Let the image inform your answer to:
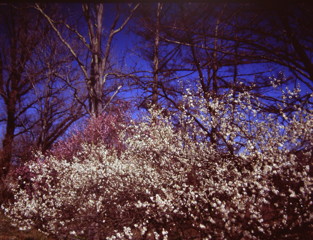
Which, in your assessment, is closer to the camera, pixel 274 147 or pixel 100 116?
pixel 274 147

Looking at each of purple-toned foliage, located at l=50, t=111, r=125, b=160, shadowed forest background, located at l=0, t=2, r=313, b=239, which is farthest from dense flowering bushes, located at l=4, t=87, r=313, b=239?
purple-toned foliage, located at l=50, t=111, r=125, b=160

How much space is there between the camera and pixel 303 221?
302 centimetres

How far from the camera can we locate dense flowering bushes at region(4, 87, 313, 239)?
129 inches

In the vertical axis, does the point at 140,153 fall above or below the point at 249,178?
above

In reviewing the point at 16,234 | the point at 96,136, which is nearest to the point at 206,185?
the point at 16,234

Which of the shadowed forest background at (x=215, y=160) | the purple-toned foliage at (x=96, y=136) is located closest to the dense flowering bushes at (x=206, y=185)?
the shadowed forest background at (x=215, y=160)

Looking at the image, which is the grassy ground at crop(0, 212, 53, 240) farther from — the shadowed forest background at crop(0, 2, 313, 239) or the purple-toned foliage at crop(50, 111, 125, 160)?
the purple-toned foliage at crop(50, 111, 125, 160)

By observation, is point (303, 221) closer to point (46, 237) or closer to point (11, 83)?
point (46, 237)

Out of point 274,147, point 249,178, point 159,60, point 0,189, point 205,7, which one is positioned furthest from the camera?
point 0,189

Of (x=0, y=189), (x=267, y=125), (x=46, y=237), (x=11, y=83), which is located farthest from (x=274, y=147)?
(x=11, y=83)

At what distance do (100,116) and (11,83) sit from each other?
913 centimetres

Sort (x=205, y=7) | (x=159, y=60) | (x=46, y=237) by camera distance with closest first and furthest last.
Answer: (x=205, y=7) < (x=46, y=237) < (x=159, y=60)

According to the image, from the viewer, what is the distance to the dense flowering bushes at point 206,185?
3283 mm

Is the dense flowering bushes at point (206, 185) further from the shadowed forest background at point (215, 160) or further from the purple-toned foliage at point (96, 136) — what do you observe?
the purple-toned foliage at point (96, 136)
